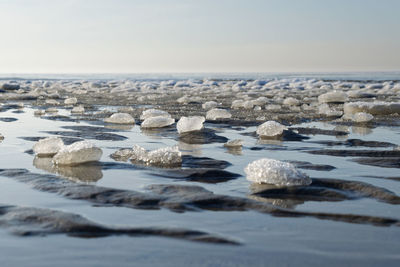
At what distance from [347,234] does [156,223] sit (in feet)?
2.45

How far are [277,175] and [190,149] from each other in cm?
158

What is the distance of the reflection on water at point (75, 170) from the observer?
2.90 metres

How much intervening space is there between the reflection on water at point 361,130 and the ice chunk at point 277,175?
2.87 m

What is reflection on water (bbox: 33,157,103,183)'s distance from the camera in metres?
2.90

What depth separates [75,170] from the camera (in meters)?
3.14

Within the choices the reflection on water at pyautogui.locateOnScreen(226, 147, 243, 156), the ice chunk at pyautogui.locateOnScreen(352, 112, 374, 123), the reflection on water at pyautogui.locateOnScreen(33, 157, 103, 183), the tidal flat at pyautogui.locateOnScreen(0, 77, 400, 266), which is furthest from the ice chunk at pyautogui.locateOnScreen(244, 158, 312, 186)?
the ice chunk at pyautogui.locateOnScreen(352, 112, 374, 123)

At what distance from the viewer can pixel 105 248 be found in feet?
5.66

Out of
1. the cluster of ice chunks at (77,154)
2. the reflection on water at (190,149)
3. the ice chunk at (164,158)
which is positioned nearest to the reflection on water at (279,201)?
the ice chunk at (164,158)

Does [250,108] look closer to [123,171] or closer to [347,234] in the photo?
[123,171]

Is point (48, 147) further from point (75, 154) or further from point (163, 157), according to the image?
point (163, 157)

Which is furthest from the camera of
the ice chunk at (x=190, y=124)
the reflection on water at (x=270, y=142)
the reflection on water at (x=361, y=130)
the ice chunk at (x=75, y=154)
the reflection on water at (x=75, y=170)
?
the reflection on water at (x=361, y=130)

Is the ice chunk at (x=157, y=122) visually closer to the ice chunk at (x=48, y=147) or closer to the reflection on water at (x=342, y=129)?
the reflection on water at (x=342, y=129)

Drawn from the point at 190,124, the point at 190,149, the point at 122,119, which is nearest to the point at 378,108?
the point at 190,124

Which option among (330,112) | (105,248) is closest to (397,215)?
(105,248)
